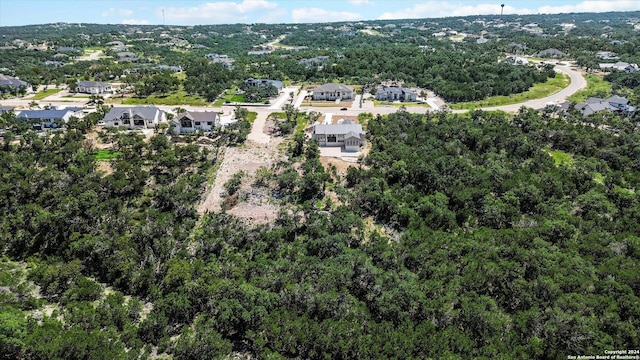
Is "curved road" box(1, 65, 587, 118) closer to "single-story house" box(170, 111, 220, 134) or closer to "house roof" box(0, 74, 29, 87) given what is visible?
"house roof" box(0, 74, 29, 87)

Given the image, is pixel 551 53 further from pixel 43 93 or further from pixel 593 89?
pixel 43 93

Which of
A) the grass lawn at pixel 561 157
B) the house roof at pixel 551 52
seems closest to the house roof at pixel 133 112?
the grass lawn at pixel 561 157

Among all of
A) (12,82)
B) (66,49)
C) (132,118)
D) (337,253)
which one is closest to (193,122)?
(132,118)

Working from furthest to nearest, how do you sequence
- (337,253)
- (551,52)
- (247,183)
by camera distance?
1. (551,52)
2. (247,183)
3. (337,253)

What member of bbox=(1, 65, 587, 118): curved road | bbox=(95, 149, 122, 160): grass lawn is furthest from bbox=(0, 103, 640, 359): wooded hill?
bbox=(1, 65, 587, 118): curved road

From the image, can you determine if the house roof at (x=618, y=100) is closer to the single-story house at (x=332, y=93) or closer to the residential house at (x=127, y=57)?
the single-story house at (x=332, y=93)

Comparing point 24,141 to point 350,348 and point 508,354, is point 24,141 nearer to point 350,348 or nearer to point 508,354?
point 350,348
